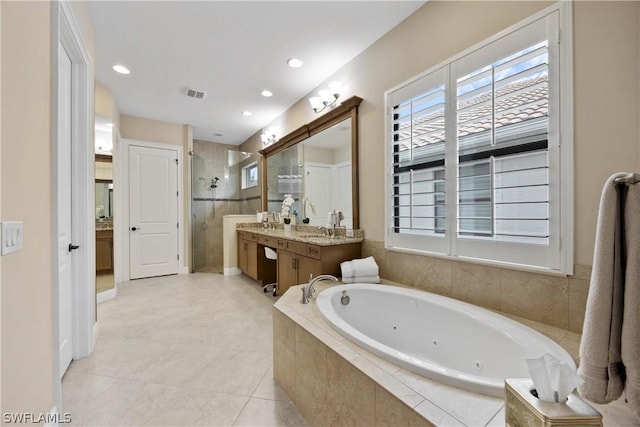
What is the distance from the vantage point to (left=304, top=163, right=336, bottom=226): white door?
3277mm

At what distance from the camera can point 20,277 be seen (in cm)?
105

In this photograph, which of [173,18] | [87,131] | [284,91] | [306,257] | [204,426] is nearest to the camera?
[204,426]

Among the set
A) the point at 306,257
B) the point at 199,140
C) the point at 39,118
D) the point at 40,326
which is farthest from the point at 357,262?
the point at 199,140

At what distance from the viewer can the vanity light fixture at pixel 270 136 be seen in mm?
4543

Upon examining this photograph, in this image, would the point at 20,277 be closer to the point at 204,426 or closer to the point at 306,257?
the point at 204,426

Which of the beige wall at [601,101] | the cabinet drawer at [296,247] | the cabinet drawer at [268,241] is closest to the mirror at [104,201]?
the cabinet drawer at [268,241]

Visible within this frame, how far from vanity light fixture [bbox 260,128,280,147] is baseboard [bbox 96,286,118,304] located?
3048mm

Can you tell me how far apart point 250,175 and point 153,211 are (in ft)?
5.82

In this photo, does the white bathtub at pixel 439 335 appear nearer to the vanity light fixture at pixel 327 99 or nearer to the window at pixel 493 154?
the window at pixel 493 154

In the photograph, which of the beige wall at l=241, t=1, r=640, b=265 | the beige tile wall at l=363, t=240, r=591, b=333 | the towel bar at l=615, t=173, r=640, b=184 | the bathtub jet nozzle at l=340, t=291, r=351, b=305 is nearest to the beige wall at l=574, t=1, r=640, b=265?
the beige wall at l=241, t=1, r=640, b=265

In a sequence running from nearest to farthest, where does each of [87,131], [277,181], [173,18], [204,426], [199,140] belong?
[204,426], [87,131], [173,18], [277,181], [199,140]

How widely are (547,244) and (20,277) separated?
7.88ft

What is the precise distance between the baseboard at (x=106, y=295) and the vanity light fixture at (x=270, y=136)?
10.0 ft

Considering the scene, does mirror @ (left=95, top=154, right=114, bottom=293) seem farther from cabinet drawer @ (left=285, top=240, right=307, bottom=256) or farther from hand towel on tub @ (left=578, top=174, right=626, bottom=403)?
hand towel on tub @ (left=578, top=174, right=626, bottom=403)
